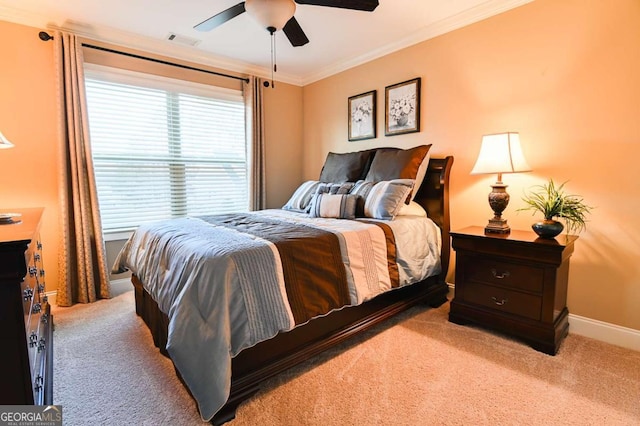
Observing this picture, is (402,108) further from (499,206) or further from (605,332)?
(605,332)

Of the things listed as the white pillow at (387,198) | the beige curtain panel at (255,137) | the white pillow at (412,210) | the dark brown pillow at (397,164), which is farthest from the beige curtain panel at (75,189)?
the white pillow at (412,210)

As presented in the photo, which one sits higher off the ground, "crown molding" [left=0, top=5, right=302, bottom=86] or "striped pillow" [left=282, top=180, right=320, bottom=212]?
"crown molding" [left=0, top=5, right=302, bottom=86]

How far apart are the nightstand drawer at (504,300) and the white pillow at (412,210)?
71 cm

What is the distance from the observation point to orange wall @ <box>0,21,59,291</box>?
8.83 ft

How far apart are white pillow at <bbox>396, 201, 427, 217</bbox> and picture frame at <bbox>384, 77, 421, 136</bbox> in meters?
0.82

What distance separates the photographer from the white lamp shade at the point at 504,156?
7.34 feet

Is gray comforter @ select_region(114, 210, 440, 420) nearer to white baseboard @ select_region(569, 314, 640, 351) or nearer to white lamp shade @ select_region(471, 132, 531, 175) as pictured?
white lamp shade @ select_region(471, 132, 531, 175)

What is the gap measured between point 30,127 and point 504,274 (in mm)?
4014

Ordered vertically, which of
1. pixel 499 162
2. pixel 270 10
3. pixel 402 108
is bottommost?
pixel 499 162

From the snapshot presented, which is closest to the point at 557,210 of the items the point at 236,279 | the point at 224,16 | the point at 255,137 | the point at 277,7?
the point at 236,279

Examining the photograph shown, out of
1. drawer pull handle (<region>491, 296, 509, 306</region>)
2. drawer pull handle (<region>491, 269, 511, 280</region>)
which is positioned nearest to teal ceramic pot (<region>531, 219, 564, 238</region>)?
drawer pull handle (<region>491, 269, 511, 280</region>)

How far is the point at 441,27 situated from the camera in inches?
114

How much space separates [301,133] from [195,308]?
3.51 meters

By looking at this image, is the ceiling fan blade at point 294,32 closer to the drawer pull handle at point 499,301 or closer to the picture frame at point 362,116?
the picture frame at point 362,116
